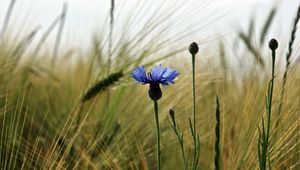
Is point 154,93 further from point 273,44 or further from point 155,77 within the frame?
point 273,44

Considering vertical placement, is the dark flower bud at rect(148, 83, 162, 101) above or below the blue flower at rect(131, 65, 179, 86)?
below

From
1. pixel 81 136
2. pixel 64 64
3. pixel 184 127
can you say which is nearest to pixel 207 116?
pixel 184 127

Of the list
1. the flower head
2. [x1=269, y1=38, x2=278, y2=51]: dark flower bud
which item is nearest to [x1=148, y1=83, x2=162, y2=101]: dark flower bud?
the flower head

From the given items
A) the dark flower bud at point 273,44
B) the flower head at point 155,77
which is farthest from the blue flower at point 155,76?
the dark flower bud at point 273,44

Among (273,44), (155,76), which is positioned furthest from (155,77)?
(273,44)

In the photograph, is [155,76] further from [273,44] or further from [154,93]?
[273,44]

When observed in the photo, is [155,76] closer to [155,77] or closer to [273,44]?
[155,77]

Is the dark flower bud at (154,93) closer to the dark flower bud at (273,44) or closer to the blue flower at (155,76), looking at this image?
the blue flower at (155,76)

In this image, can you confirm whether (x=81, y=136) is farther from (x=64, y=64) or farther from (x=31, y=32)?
(x=64, y=64)

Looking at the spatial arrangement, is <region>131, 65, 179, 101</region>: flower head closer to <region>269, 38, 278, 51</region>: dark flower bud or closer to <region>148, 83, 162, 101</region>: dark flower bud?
<region>148, 83, 162, 101</region>: dark flower bud
